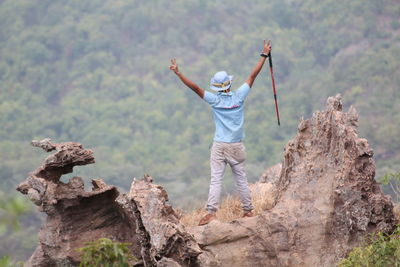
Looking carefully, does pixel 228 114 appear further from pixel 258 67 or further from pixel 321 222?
pixel 321 222

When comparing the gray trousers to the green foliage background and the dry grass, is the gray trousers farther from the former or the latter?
the green foliage background

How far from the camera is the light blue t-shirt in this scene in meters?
11.8

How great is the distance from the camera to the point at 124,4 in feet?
346

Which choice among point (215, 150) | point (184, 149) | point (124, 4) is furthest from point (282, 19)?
point (215, 150)

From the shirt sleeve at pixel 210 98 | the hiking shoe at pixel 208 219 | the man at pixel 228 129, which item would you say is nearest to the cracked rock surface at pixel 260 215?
the hiking shoe at pixel 208 219

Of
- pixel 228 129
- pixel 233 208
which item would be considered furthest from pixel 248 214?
pixel 233 208

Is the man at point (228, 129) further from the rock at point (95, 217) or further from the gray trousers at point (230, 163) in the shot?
the rock at point (95, 217)

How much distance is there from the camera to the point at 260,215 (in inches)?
436

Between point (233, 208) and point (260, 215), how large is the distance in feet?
6.69

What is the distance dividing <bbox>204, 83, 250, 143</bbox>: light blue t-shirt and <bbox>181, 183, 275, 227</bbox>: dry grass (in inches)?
40.7

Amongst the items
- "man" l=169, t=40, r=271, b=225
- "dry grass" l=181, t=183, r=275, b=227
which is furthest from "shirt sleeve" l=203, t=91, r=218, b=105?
"dry grass" l=181, t=183, r=275, b=227

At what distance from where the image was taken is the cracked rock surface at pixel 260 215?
A: 34.6ft

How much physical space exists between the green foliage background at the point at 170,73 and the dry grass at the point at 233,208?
1978 inches

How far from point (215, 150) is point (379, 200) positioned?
2204 mm
